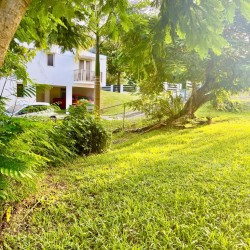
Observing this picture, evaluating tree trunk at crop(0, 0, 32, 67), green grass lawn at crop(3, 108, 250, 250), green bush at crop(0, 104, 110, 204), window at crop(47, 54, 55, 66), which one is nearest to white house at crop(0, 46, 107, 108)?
window at crop(47, 54, 55, 66)

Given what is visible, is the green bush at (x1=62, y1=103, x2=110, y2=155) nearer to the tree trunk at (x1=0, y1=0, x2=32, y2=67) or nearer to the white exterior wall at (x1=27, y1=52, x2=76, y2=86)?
the tree trunk at (x1=0, y1=0, x2=32, y2=67)

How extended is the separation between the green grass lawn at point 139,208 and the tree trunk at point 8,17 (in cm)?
164

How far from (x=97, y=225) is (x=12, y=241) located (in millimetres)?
765

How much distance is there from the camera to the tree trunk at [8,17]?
5.44ft

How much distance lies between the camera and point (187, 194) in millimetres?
3074

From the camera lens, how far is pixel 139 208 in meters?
2.76

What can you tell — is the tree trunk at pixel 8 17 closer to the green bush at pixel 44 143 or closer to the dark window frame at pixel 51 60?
the green bush at pixel 44 143

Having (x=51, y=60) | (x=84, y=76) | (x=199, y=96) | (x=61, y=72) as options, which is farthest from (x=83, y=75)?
(x=199, y=96)

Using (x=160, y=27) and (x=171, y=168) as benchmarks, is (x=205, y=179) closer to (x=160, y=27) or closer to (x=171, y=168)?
(x=171, y=168)

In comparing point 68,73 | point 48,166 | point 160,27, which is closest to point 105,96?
point 68,73

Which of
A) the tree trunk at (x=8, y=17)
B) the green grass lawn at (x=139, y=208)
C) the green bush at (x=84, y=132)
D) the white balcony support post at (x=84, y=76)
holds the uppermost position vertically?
the white balcony support post at (x=84, y=76)

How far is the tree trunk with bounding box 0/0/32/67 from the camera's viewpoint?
1.66m

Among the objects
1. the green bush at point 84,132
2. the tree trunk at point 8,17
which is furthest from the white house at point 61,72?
the tree trunk at point 8,17

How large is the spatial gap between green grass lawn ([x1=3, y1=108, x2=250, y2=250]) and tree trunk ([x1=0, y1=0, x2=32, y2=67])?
164cm
